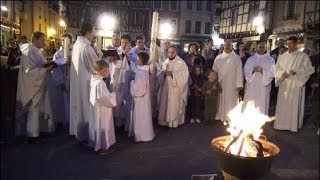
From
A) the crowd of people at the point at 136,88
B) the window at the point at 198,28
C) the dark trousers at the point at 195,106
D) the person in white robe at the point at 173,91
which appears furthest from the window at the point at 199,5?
the person in white robe at the point at 173,91

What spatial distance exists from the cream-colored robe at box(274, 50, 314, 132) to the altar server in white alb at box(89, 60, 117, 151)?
4.56 m

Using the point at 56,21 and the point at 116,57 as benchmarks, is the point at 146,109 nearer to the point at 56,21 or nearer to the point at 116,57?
the point at 116,57

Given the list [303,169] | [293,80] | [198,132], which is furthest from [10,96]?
[293,80]

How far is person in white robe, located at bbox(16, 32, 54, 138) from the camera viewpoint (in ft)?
22.2

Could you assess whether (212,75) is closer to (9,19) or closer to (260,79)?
(260,79)

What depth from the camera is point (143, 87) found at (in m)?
7.24

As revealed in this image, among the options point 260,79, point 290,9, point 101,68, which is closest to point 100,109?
point 101,68

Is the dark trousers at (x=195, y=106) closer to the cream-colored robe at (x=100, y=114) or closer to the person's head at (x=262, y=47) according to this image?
the person's head at (x=262, y=47)

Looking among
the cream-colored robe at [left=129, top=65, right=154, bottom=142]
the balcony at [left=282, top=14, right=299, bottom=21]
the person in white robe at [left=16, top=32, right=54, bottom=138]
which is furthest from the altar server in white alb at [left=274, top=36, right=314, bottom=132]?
the balcony at [left=282, top=14, right=299, bottom=21]

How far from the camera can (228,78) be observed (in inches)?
373

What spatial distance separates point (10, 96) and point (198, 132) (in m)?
4.04

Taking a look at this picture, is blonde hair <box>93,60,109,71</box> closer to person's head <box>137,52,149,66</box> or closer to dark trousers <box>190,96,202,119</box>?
person's head <box>137,52,149,66</box>

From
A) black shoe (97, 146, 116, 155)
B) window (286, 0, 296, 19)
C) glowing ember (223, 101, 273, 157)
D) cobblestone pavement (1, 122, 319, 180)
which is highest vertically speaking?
window (286, 0, 296, 19)

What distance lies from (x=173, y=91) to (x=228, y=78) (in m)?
1.58
